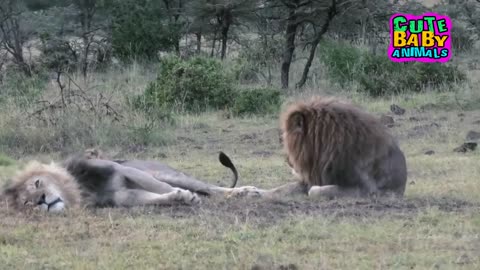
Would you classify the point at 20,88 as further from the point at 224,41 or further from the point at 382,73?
the point at 224,41

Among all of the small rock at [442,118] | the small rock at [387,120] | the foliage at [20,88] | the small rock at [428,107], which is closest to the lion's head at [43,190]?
the small rock at [387,120]

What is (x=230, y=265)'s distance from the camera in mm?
4324

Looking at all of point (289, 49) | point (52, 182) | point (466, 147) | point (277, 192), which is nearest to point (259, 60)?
point (289, 49)

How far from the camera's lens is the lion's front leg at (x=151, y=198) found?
6.40 m

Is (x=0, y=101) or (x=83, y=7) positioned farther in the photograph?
(x=83, y=7)

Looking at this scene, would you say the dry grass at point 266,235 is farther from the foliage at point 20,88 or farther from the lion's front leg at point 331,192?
the foliage at point 20,88

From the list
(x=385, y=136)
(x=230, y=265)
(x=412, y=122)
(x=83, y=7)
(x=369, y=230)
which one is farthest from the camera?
(x=83, y=7)

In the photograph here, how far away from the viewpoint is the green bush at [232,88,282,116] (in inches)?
539

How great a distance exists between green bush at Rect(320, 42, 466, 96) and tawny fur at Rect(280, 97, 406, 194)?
28.8ft

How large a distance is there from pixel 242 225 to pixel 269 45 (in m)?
13.8

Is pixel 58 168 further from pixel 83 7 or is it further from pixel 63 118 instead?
pixel 83 7

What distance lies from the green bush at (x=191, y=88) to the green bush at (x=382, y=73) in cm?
243

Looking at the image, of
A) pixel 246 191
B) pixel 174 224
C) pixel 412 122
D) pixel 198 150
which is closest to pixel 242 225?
pixel 174 224

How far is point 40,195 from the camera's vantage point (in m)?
6.09
